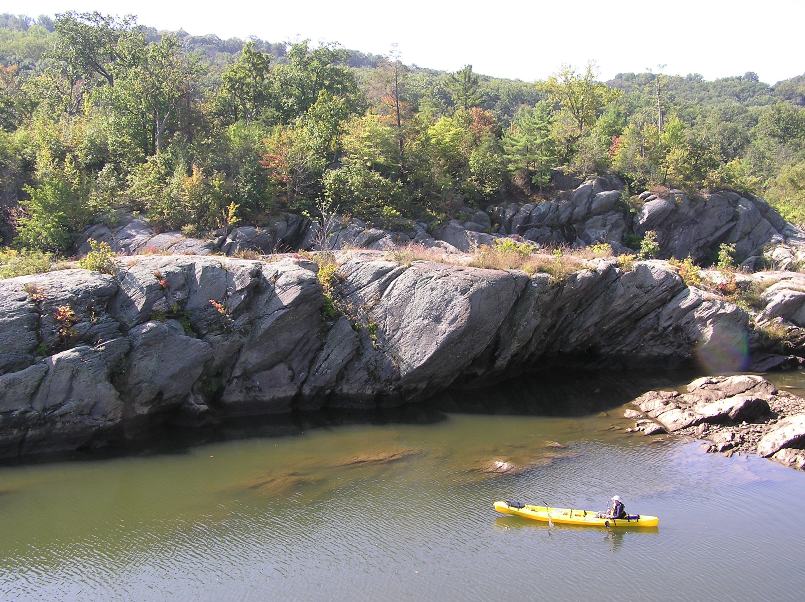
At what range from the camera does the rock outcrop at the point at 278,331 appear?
21.3 metres

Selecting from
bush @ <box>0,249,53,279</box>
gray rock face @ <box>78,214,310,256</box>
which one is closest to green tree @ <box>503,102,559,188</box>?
gray rock face @ <box>78,214,310,256</box>

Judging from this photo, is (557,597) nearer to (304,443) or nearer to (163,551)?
(163,551)

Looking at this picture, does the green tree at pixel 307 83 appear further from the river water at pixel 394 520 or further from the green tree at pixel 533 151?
the river water at pixel 394 520

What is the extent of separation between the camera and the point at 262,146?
131ft

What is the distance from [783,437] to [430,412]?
1271 cm

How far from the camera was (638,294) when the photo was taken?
31266 millimetres

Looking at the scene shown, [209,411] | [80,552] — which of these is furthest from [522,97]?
[80,552]

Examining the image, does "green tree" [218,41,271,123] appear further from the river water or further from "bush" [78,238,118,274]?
the river water

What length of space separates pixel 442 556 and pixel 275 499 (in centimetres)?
564

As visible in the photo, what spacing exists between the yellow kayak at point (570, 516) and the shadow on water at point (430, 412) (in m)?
7.66

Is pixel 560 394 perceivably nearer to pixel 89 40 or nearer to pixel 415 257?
pixel 415 257

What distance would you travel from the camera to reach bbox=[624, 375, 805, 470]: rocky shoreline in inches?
862

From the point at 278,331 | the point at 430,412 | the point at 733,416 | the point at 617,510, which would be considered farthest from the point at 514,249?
the point at 617,510

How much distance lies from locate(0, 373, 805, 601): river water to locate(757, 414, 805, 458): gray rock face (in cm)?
84
